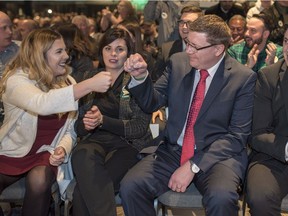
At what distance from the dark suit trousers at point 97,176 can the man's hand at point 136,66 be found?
63cm

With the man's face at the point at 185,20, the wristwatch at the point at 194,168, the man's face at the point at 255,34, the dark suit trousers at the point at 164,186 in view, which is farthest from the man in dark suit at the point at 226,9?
the wristwatch at the point at 194,168

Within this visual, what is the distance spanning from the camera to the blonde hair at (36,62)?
9.61ft

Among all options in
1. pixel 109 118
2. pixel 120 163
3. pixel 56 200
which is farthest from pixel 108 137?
pixel 56 200

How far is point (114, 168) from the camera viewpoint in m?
2.85

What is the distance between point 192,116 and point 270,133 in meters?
0.52

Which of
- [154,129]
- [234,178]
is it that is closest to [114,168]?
[154,129]

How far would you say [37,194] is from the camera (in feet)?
8.87

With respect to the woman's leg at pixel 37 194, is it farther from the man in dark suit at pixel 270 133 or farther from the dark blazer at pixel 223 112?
the man in dark suit at pixel 270 133

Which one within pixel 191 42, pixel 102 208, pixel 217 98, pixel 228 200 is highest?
pixel 191 42

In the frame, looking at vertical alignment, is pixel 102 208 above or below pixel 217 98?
below

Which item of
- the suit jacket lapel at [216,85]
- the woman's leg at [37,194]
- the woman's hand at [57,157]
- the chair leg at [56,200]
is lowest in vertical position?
the chair leg at [56,200]

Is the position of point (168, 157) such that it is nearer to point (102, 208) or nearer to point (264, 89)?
point (102, 208)

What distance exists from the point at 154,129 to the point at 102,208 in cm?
81

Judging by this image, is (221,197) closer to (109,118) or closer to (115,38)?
(109,118)
